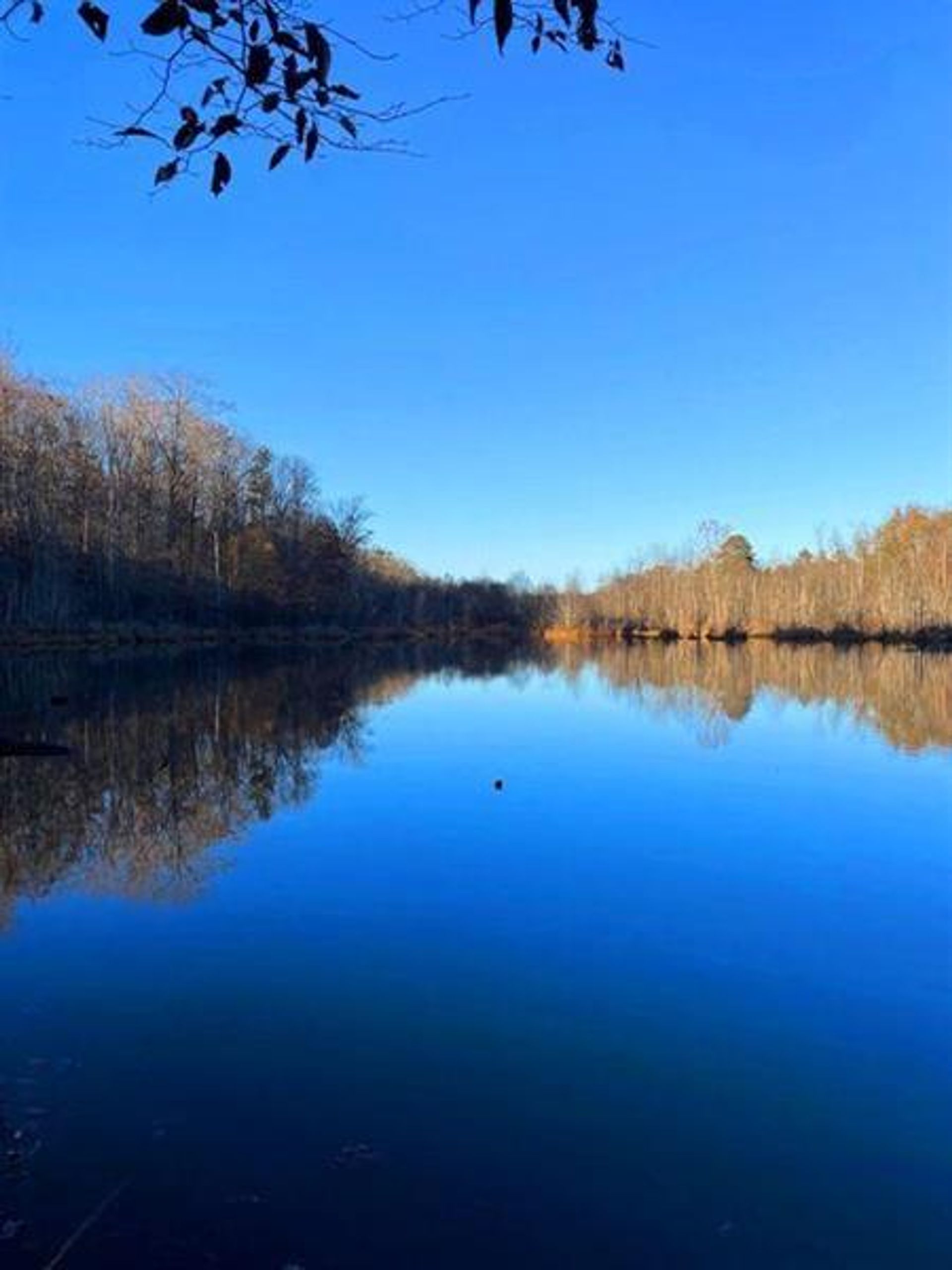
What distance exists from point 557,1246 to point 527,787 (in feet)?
29.8

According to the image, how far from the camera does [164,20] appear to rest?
2139 mm

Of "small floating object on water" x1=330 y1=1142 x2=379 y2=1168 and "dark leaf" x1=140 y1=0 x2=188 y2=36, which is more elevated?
"dark leaf" x1=140 y1=0 x2=188 y2=36

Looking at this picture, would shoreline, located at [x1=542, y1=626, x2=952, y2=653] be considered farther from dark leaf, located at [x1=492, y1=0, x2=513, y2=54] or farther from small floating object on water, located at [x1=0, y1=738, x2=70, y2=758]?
dark leaf, located at [x1=492, y1=0, x2=513, y2=54]

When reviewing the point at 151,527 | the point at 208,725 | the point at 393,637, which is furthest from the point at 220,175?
the point at 393,637

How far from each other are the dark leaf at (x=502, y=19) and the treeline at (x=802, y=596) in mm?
62515

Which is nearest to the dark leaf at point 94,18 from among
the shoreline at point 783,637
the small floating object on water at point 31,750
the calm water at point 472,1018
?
the calm water at point 472,1018

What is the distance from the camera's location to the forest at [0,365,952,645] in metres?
44.8

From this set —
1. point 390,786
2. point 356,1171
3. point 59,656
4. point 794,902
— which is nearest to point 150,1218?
point 356,1171

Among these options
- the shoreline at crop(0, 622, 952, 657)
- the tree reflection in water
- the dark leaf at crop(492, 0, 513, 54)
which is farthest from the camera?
the shoreline at crop(0, 622, 952, 657)

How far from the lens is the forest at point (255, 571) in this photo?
147 ft

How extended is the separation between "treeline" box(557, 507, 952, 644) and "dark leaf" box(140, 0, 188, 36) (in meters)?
62.6

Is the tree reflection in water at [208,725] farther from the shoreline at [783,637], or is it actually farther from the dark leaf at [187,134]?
the shoreline at [783,637]

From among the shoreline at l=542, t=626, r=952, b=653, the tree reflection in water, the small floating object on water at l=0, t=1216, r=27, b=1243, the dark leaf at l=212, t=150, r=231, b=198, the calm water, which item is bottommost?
the calm water

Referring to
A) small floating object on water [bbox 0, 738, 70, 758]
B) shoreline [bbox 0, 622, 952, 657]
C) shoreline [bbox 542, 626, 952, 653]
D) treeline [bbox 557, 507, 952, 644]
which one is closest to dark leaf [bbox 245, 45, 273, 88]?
small floating object on water [bbox 0, 738, 70, 758]
